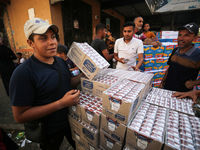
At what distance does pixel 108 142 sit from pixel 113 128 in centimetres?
23

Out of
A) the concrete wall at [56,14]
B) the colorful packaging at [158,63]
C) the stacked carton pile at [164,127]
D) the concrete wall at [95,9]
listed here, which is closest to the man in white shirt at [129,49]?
the colorful packaging at [158,63]

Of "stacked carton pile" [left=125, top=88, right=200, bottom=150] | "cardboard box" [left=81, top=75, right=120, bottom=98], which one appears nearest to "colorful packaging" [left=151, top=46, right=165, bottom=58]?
"stacked carton pile" [left=125, top=88, right=200, bottom=150]

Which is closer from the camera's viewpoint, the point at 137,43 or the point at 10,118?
the point at 137,43

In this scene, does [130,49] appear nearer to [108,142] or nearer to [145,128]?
[145,128]

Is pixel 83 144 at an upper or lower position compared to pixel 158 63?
lower

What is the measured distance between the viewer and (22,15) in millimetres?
5980

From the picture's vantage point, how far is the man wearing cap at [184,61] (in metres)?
1.88

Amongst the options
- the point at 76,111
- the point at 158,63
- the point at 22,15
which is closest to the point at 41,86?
the point at 76,111

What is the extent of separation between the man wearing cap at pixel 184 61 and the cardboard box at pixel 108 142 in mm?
1844

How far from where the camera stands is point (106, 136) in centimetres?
116

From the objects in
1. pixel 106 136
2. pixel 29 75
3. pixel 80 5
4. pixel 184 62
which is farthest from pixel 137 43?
pixel 80 5

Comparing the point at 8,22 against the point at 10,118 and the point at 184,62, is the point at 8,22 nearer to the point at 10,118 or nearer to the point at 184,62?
the point at 10,118

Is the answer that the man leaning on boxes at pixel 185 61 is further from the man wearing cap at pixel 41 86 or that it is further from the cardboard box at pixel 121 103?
the man wearing cap at pixel 41 86

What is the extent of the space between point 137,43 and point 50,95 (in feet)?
8.63
